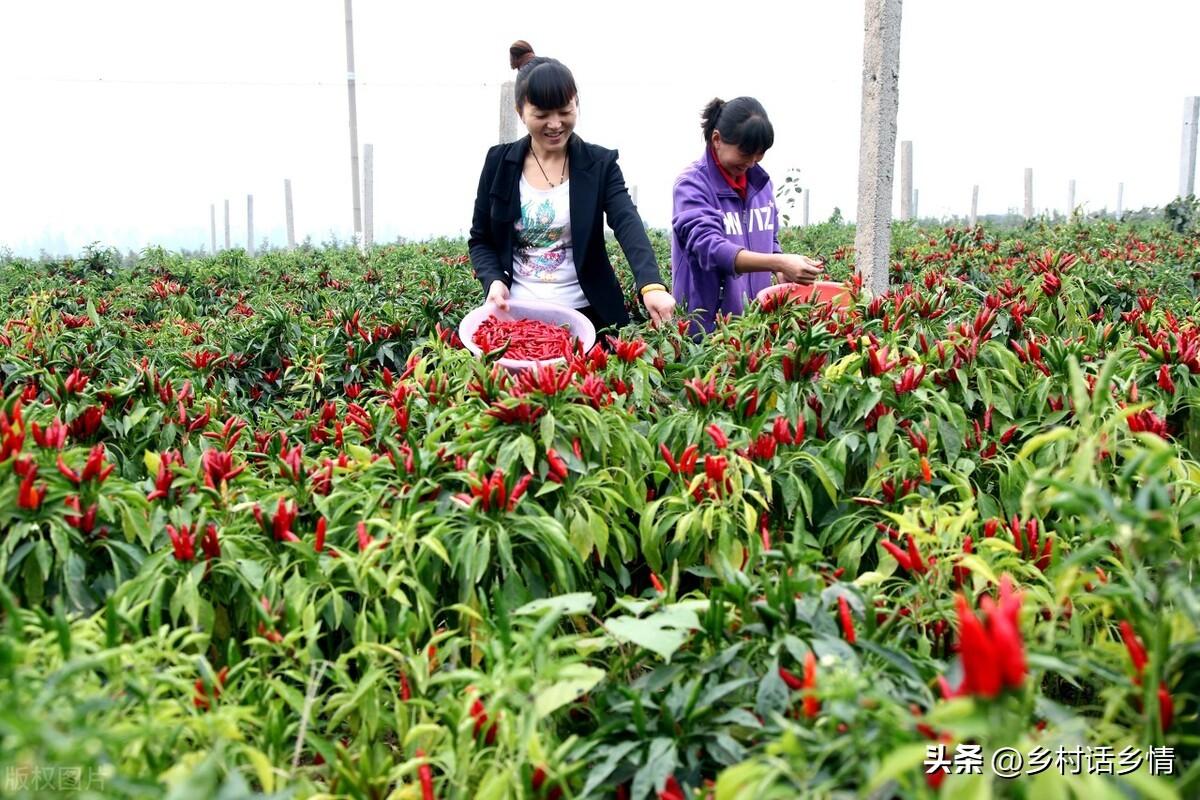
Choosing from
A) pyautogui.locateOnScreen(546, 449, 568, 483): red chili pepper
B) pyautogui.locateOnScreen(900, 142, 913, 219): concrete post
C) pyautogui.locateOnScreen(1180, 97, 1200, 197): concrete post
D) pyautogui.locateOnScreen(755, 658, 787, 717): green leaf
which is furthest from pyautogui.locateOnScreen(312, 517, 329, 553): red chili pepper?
pyautogui.locateOnScreen(1180, 97, 1200, 197): concrete post

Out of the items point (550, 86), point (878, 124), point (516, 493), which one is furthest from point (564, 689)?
point (878, 124)

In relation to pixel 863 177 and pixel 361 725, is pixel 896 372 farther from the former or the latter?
pixel 863 177

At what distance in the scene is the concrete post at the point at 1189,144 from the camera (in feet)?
44.0

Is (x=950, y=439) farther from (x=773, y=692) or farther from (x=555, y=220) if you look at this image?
(x=555, y=220)

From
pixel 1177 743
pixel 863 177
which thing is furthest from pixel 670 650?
pixel 863 177

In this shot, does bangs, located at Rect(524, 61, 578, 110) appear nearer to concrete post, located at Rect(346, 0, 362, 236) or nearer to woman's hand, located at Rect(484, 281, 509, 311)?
woman's hand, located at Rect(484, 281, 509, 311)

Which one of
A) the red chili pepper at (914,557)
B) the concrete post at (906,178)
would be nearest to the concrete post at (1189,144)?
the concrete post at (906,178)

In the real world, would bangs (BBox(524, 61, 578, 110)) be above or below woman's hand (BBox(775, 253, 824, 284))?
above

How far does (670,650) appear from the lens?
144 cm

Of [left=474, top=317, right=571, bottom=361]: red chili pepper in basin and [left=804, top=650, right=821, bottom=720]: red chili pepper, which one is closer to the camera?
[left=804, top=650, right=821, bottom=720]: red chili pepper

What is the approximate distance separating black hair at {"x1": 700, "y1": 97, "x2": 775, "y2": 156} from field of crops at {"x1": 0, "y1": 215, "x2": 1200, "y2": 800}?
2.97 feet

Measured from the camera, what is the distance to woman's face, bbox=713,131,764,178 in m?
3.93

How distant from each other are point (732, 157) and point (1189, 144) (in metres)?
12.4

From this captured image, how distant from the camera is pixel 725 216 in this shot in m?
4.07
